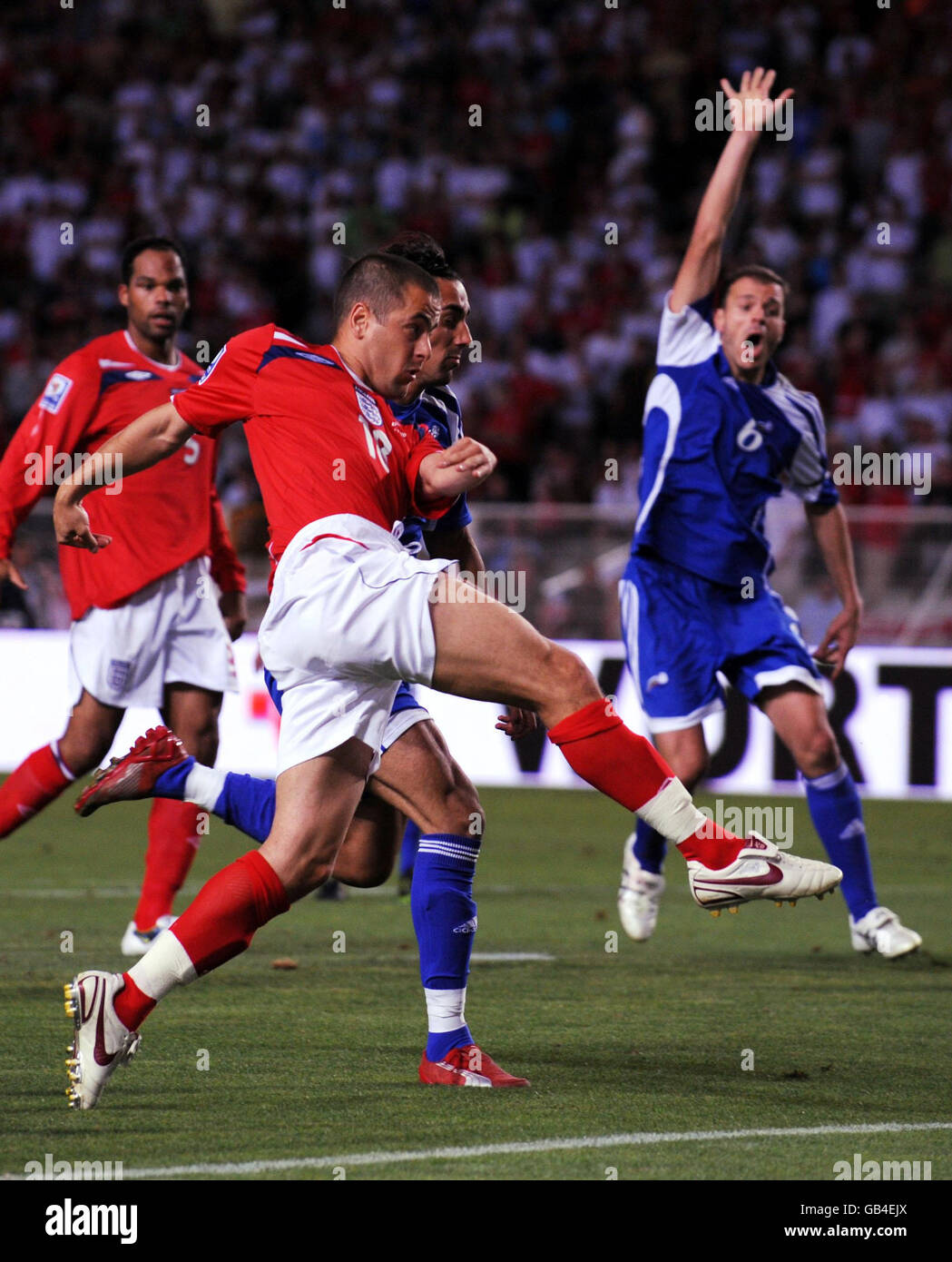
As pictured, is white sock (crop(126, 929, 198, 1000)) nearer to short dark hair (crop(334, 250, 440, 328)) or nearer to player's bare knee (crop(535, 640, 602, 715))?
player's bare knee (crop(535, 640, 602, 715))

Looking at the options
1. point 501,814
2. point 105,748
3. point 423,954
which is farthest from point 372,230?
point 423,954

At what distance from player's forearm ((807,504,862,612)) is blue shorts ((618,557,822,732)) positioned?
0.96 ft

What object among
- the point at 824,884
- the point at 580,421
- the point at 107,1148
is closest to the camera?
the point at 107,1148

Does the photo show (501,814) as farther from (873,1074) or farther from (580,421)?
(873,1074)

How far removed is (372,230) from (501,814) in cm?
788

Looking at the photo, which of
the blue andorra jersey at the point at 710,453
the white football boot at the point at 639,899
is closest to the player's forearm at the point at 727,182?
the blue andorra jersey at the point at 710,453

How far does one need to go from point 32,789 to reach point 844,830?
293 centimetres

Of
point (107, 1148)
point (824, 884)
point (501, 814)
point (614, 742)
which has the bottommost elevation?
point (501, 814)

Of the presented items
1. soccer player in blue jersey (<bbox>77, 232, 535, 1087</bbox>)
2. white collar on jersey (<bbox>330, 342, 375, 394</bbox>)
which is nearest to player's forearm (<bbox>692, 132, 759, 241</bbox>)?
soccer player in blue jersey (<bbox>77, 232, 535, 1087</bbox>)

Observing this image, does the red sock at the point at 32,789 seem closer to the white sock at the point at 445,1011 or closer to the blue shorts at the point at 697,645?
the blue shorts at the point at 697,645

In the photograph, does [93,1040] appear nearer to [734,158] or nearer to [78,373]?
[734,158]

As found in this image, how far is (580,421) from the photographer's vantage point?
1669 cm

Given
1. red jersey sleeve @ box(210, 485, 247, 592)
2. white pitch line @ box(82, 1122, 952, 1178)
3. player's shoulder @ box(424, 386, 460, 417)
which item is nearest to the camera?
white pitch line @ box(82, 1122, 952, 1178)

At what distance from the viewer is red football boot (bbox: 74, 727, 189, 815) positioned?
17.2 feet
